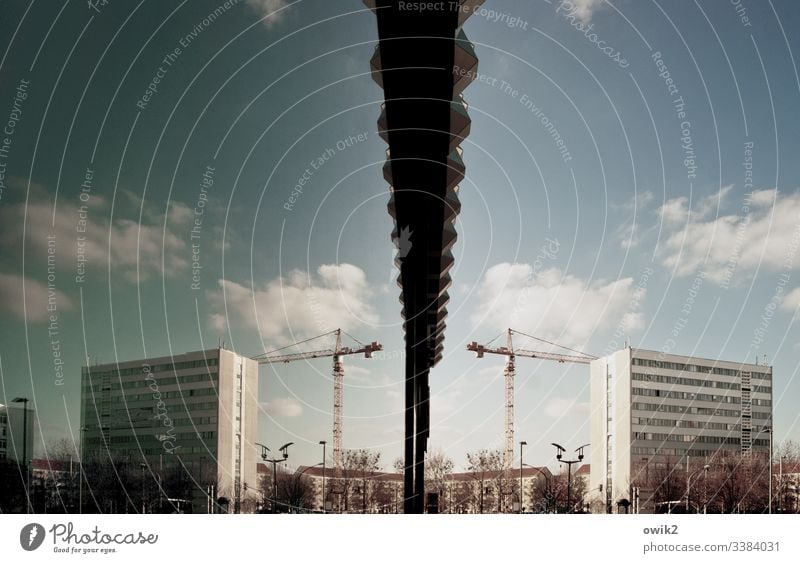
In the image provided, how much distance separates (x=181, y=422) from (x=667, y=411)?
193 feet

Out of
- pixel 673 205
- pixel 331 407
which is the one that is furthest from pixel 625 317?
pixel 331 407

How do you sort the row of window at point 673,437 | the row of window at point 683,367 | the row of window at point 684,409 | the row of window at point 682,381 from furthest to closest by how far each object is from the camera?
the row of window at point 683,367 < the row of window at point 682,381 < the row of window at point 684,409 < the row of window at point 673,437

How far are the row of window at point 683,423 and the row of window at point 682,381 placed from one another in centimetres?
458

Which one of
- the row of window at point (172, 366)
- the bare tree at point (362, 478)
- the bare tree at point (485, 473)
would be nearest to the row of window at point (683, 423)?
the bare tree at point (485, 473)

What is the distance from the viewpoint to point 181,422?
7212cm

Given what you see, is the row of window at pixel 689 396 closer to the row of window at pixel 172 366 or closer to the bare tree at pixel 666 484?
the bare tree at pixel 666 484

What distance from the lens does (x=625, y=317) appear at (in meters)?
80.7

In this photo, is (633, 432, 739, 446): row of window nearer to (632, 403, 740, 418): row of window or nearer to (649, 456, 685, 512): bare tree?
(632, 403, 740, 418): row of window

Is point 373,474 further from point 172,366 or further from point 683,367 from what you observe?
point 683,367

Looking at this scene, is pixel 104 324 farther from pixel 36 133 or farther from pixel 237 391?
pixel 237 391

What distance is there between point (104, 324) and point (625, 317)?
57876 mm

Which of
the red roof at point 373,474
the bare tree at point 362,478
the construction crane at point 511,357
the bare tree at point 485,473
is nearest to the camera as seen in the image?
the bare tree at point 362,478

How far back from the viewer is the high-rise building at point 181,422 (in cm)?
5872

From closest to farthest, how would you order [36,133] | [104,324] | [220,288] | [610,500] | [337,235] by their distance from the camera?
[36,133], [337,235], [104,324], [220,288], [610,500]
